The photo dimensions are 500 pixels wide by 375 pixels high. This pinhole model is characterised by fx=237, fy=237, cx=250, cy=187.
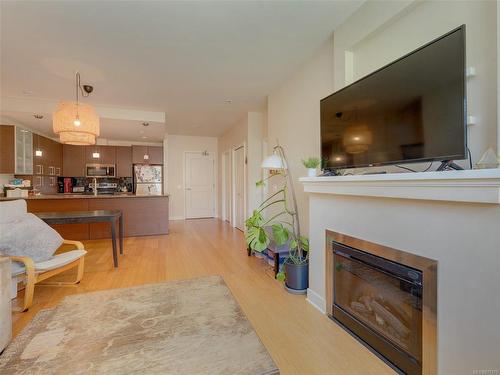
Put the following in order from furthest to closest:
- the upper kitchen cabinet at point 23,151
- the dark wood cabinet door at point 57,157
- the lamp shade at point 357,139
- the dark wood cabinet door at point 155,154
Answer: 1. the dark wood cabinet door at point 155,154
2. the dark wood cabinet door at point 57,157
3. the upper kitchen cabinet at point 23,151
4. the lamp shade at point 357,139

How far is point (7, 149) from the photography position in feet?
15.1

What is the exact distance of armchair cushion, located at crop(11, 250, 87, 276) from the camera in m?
2.21

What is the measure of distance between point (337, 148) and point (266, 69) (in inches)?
69.5

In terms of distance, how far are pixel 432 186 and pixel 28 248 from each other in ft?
11.0

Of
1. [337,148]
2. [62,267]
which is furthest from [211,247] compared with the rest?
[337,148]

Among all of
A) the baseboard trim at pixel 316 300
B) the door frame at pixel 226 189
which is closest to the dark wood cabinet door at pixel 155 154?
the door frame at pixel 226 189

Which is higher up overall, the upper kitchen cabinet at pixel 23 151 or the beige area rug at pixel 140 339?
the upper kitchen cabinet at pixel 23 151

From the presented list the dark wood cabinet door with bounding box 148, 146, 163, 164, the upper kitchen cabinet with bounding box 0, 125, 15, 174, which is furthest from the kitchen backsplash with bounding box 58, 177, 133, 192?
the upper kitchen cabinet with bounding box 0, 125, 15, 174

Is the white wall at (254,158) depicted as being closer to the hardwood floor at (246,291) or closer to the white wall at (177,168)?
the hardwood floor at (246,291)

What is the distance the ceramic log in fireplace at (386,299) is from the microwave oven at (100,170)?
666cm

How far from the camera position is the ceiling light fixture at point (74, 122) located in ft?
9.37

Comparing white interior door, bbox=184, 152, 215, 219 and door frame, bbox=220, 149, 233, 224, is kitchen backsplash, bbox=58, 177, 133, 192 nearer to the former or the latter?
white interior door, bbox=184, 152, 215, 219

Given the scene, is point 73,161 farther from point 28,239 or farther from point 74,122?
point 28,239

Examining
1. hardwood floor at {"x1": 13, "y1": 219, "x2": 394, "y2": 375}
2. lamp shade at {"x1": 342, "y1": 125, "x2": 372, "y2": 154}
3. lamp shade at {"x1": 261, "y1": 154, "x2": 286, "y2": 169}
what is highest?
lamp shade at {"x1": 342, "y1": 125, "x2": 372, "y2": 154}
